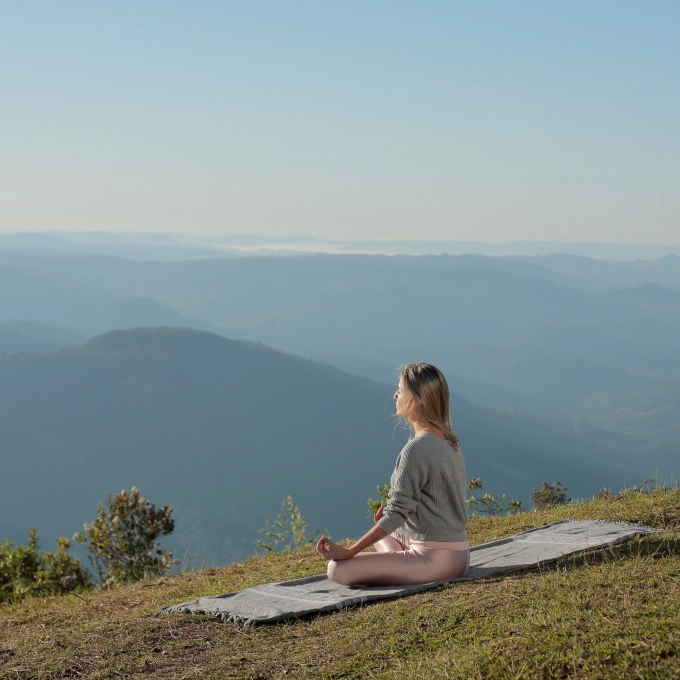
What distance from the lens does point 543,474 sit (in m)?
176

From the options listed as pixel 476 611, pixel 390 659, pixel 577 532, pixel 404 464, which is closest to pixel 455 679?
pixel 390 659

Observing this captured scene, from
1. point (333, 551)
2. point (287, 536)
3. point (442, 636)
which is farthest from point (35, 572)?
point (442, 636)

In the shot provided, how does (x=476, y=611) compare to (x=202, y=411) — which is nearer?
(x=476, y=611)

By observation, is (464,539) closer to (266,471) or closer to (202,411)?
(266,471)

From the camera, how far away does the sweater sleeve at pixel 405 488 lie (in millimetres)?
5230

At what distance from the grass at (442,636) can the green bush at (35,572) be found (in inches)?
168

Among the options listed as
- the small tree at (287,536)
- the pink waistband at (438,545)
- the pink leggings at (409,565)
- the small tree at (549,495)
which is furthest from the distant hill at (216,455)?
the pink waistband at (438,545)

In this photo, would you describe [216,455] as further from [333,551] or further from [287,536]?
[333,551]

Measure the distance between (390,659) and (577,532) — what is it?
3.20 metres

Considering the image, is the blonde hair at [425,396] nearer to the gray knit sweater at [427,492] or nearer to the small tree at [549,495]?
the gray knit sweater at [427,492]

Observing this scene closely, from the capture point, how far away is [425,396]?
5254 mm

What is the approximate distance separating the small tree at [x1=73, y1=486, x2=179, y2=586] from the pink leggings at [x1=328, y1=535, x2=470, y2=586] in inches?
282

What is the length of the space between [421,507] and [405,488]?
0.22 meters

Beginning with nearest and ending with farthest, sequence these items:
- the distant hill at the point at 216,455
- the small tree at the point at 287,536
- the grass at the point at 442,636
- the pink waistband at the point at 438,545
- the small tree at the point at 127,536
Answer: the grass at the point at 442,636
the pink waistband at the point at 438,545
the small tree at the point at 287,536
the small tree at the point at 127,536
the distant hill at the point at 216,455
